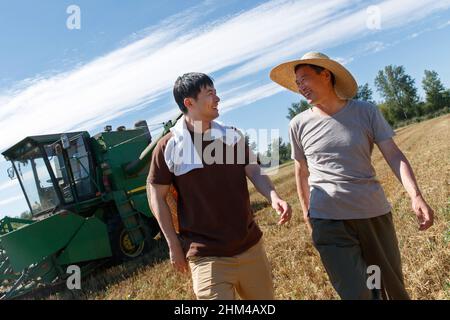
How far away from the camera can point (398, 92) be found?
87.3 metres

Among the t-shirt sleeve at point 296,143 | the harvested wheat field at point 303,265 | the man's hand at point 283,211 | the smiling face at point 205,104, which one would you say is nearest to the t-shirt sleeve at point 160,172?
the smiling face at point 205,104

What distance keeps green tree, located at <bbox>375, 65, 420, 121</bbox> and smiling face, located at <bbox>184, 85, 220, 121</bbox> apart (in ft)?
274

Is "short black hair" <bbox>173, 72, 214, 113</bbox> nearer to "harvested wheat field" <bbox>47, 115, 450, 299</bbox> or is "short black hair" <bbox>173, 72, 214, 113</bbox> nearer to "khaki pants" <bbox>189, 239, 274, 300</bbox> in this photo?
"khaki pants" <bbox>189, 239, 274, 300</bbox>

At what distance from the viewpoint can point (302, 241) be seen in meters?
6.36

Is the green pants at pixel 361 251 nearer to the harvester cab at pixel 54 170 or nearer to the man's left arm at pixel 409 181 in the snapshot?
the man's left arm at pixel 409 181

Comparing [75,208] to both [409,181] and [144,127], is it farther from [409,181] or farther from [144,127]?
[409,181]

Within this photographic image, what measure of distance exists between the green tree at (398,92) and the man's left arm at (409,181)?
273 feet

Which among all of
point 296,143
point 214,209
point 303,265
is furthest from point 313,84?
point 303,265

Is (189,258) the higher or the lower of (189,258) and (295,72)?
the lower

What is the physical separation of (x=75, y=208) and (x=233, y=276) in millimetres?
7587

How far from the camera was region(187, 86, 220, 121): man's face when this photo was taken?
8.82 feet

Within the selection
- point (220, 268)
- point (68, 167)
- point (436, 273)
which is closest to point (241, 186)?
point (220, 268)

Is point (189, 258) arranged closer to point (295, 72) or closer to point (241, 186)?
point (241, 186)
